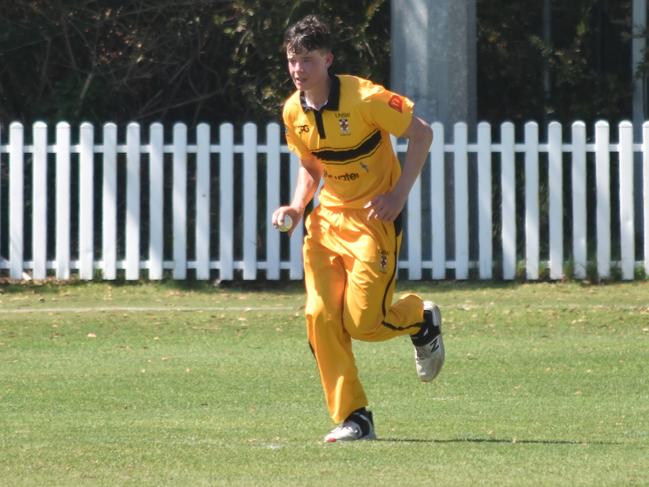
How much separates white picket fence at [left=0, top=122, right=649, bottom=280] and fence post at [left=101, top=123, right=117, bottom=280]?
0.01 metres

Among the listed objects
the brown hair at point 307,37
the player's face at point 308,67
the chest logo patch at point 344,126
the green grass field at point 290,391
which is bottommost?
the green grass field at point 290,391

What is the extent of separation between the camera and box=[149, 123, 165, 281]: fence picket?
14.3 meters

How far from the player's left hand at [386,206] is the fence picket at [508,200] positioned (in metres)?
7.33

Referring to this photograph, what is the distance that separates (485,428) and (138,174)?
7.39 meters

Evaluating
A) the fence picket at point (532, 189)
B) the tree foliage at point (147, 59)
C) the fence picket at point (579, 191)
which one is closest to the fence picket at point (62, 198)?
the tree foliage at point (147, 59)

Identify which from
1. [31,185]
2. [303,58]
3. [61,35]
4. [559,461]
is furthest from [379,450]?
[61,35]

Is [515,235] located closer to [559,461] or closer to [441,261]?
[441,261]

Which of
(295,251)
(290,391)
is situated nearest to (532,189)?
(295,251)

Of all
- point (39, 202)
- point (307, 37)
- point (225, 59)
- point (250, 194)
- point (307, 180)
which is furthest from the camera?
point (225, 59)

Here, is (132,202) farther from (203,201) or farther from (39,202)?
(39,202)

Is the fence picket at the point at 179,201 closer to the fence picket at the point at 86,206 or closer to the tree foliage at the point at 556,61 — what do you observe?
the fence picket at the point at 86,206

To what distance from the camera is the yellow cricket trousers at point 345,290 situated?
6.97 m

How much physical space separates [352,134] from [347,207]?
13.6 inches

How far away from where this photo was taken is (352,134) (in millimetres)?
6965
